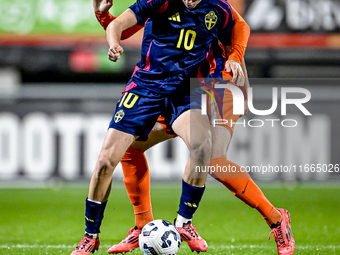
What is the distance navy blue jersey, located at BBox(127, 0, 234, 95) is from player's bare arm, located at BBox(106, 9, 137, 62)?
0.06 metres

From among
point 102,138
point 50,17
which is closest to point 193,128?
point 102,138

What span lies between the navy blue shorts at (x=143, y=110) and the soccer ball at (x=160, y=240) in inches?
25.8

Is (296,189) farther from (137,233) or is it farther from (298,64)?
(137,233)

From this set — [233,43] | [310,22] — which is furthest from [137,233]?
[310,22]

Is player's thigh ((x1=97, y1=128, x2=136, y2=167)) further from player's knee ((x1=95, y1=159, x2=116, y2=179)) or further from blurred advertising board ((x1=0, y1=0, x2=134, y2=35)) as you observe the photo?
blurred advertising board ((x1=0, y1=0, x2=134, y2=35))

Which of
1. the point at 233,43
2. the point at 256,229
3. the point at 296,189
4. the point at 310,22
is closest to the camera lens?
the point at 233,43

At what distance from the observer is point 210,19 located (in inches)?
140

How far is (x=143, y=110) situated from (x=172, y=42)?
0.54 meters

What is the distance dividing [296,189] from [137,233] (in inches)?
210

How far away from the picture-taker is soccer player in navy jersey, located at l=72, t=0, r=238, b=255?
11.1ft

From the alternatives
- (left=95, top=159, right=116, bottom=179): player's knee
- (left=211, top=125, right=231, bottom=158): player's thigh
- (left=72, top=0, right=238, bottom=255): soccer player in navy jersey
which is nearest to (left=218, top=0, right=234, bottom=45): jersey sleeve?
(left=72, top=0, right=238, bottom=255): soccer player in navy jersey

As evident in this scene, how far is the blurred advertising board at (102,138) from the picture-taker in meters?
8.20

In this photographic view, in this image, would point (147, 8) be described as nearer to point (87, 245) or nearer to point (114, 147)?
point (114, 147)

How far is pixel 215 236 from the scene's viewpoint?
455cm
